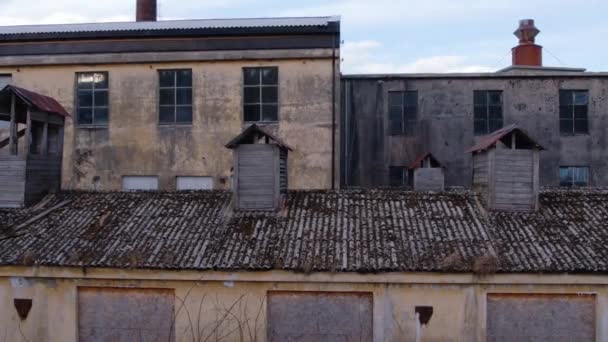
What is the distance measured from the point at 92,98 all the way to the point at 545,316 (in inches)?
683

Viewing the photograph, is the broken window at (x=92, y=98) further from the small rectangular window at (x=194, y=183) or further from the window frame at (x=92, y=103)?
the small rectangular window at (x=194, y=183)

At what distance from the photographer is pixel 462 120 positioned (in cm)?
2375

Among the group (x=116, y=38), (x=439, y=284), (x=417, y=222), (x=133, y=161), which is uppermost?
(x=116, y=38)

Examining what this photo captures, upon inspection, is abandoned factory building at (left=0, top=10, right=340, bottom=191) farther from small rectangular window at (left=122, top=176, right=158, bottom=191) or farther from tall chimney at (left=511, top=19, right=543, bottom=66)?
tall chimney at (left=511, top=19, right=543, bottom=66)

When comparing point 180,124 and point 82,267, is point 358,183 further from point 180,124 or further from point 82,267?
point 82,267

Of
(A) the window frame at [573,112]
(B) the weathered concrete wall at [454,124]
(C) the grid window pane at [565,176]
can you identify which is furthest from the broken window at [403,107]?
(C) the grid window pane at [565,176]

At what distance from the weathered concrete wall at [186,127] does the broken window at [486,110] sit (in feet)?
19.8

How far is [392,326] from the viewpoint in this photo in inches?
477

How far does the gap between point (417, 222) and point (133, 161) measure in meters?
12.6

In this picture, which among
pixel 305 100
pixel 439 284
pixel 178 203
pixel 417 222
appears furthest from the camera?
pixel 305 100

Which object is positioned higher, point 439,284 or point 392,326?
point 439,284

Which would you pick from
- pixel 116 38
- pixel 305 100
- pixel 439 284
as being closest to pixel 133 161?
pixel 116 38

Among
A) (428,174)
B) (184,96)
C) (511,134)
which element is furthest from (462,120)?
(184,96)

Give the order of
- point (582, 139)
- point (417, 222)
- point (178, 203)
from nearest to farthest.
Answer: point (417, 222) → point (178, 203) → point (582, 139)
